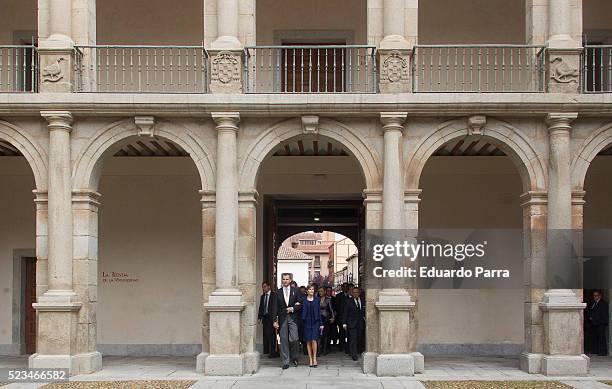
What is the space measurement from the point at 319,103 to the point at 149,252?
6329 mm

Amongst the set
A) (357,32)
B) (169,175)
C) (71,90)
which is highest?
(357,32)

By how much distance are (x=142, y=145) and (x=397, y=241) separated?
5955 millimetres

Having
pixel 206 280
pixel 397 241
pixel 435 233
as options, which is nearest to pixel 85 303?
pixel 206 280

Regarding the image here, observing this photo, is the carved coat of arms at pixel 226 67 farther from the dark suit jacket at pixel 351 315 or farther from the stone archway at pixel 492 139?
Result: the dark suit jacket at pixel 351 315

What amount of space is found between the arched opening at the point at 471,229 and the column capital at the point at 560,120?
11.4 ft

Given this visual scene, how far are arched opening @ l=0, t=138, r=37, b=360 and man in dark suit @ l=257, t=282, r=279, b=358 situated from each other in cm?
534

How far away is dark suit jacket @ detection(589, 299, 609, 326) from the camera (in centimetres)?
1803

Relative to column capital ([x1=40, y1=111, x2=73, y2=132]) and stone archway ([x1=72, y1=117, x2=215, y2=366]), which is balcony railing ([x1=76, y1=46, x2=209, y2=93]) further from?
column capital ([x1=40, y1=111, x2=73, y2=132])

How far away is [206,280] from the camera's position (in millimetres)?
15266

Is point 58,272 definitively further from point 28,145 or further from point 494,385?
point 494,385

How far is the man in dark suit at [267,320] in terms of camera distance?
55.3 feet

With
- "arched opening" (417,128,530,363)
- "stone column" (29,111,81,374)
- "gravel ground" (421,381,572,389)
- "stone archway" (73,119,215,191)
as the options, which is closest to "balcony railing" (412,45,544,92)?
"arched opening" (417,128,530,363)

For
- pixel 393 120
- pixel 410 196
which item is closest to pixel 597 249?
pixel 410 196

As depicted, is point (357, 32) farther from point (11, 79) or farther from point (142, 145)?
point (11, 79)
